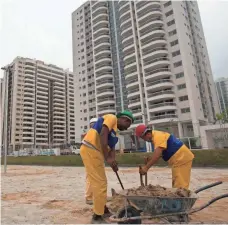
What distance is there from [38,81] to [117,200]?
97305 millimetres

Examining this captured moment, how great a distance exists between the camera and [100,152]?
371cm

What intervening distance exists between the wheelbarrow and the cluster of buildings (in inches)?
1309

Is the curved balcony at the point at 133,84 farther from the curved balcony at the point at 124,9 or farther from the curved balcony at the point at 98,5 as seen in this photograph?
the curved balcony at the point at 98,5

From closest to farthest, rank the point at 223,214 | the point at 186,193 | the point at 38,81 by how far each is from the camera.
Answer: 1. the point at 186,193
2. the point at 223,214
3. the point at 38,81

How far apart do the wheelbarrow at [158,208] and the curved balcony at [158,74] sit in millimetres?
45139

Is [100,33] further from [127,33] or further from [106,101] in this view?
[106,101]

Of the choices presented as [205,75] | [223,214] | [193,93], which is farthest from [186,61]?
[223,214]

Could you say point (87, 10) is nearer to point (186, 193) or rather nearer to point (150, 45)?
point (150, 45)

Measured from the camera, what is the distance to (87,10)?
234 feet

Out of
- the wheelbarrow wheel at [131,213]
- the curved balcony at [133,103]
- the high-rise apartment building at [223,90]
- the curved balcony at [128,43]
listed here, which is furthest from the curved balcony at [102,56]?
the wheelbarrow wheel at [131,213]

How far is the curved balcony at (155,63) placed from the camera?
47.2 metres

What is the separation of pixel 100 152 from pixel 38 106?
95.3 metres

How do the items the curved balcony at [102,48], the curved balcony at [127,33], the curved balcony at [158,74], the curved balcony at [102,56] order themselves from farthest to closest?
the curved balcony at [102,48], the curved balcony at [102,56], the curved balcony at [127,33], the curved balcony at [158,74]

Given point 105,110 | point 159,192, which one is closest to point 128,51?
point 105,110
